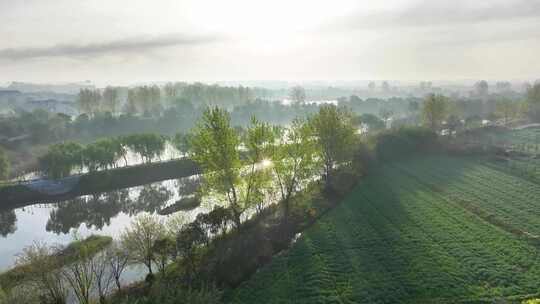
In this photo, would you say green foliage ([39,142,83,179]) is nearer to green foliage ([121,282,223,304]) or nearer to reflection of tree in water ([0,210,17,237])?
reflection of tree in water ([0,210,17,237])

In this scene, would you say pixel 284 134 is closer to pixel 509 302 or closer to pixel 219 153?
pixel 219 153

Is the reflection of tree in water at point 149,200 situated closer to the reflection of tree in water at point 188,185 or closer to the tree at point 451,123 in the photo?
the reflection of tree in water at point 188,185

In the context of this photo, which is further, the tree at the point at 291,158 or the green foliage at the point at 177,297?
the tree at the point at 291,158

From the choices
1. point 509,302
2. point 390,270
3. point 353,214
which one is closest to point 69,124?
point 353,214

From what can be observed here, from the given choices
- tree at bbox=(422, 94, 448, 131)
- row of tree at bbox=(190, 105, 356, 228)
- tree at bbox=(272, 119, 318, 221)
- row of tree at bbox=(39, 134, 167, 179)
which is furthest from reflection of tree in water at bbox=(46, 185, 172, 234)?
tree at bbox=(422, 94, 448, 131)

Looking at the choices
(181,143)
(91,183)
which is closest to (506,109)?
(181,143)

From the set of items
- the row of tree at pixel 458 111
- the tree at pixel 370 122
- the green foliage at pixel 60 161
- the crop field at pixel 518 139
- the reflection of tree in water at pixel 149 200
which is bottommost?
the reflection of tree in water at pixel 149 200

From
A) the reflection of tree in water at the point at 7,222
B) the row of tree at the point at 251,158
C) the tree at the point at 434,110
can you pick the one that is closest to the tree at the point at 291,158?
the row of tree at the point at 251,158
